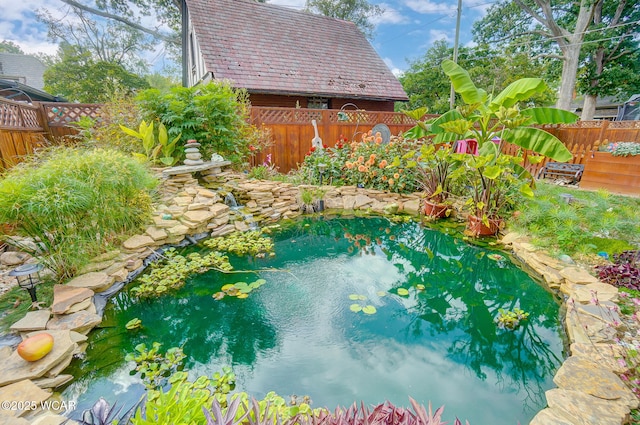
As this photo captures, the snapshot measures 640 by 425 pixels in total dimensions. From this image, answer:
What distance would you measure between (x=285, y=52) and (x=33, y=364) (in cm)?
1106

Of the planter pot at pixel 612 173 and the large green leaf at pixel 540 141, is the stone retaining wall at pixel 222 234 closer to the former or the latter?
the large green leaf at pixel 540 141

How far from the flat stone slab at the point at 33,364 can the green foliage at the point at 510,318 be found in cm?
344

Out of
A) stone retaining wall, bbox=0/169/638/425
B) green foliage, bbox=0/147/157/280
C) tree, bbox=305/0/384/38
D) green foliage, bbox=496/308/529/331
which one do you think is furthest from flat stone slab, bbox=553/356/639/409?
tree, bbox=305/0/384/38

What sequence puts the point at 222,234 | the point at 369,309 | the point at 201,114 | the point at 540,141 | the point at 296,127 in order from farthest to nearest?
the point at 296,127 < the point at 201,114 < the point at 222,234 < the point at 540,141 < the point at 369,309

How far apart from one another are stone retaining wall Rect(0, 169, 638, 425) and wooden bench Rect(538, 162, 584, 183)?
4112 millimetres

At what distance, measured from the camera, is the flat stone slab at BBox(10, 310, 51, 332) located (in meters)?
2.17

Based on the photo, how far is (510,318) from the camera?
2.62 metres

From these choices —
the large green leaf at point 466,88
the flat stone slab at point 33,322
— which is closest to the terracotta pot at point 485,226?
the large green leaf at point 466,88

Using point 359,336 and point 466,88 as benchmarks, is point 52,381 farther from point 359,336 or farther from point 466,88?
point 466,88

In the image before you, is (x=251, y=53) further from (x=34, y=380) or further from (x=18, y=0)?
(x=18, y=0)

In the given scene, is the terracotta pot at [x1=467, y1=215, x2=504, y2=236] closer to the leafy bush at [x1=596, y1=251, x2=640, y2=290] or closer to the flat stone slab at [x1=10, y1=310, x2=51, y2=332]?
the leafy bush at [x1=596, y1=251, x2=640, y2=290]

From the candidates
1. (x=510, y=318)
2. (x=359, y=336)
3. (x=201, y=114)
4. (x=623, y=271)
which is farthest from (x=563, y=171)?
(x=201, y=114)

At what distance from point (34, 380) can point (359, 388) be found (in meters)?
2.06

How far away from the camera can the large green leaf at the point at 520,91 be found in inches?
150
